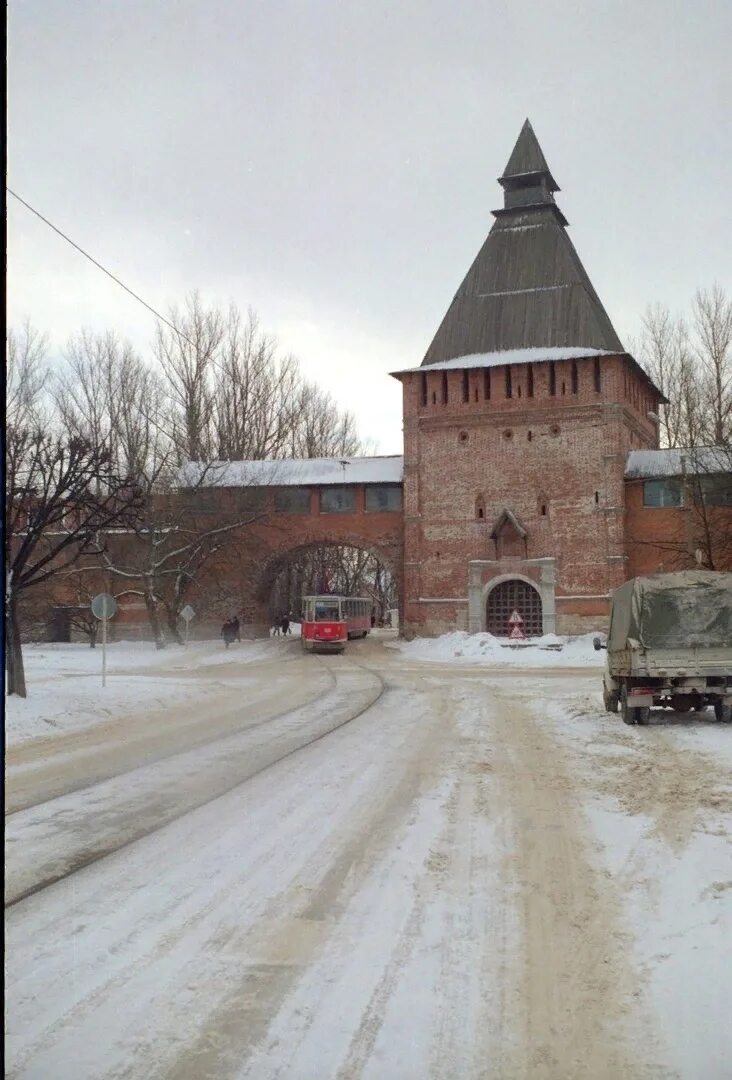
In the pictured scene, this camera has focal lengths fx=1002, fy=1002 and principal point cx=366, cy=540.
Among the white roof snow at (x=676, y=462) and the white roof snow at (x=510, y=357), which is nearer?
the white roof snow at (x=676, y=462)

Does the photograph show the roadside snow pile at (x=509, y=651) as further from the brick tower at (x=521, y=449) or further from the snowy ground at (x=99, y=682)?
the snowy ground at (x=99, y=682)

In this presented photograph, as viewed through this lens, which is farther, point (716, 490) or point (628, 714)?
point (716, 490)

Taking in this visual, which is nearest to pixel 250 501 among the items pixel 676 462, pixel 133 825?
pixel 676 462

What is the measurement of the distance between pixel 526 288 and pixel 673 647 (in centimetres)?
3399

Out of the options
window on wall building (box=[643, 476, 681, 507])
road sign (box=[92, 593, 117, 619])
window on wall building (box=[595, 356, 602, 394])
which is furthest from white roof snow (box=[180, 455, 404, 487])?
road sign (box=[92, 593, 117, 619])

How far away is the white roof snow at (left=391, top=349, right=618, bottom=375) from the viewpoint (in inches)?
1700

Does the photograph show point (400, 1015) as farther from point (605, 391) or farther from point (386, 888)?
point (605, 391)

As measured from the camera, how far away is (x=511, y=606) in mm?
43781

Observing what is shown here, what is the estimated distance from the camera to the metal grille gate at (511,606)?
141 ft

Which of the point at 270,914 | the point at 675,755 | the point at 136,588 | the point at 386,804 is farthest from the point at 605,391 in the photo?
the point at 270,914

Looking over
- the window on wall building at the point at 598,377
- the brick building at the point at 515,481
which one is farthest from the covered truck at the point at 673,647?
the window on wall building at the point at 598,377

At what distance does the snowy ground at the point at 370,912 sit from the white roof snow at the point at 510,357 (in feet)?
108

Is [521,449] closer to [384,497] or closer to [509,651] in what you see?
[384,497]

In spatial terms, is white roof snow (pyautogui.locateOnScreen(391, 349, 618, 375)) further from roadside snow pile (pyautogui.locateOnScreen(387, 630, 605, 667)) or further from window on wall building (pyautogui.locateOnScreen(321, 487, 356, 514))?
roadside snow pile (pyautogui.locateOnScreen(387, 630, 605, 667))
